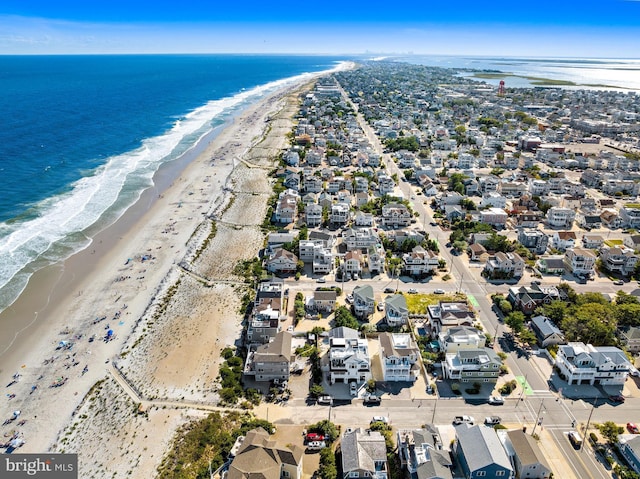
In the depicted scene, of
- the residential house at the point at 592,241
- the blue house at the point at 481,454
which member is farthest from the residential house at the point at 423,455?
the residential house at the point at 592,241

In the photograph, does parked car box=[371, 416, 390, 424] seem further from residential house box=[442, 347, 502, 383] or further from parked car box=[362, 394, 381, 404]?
residential house box=[442, 347, 502, 383]

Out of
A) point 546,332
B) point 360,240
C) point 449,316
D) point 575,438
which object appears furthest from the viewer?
point 360,240

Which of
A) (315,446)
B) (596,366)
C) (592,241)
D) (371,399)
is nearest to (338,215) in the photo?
(592,241)

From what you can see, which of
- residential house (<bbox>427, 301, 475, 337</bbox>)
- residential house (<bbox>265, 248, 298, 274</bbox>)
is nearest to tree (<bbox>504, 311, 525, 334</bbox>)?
residential house (<bbox>427, 301, 475, 337</bbox>)

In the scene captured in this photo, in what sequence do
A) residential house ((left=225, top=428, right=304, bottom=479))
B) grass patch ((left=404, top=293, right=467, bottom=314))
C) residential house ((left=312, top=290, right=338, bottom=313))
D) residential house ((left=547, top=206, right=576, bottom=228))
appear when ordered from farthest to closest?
residential house ((left=547, top=206, right=576, bottom=228))
grass patch ((left=404, top=293, right=467, bottom=314))
residential house ((left=312, top=290, right=338, bottom=313))
residential house ((left=225, top=428, right=304, bottom=479))

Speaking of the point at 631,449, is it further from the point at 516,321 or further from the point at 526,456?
the point at 516,321

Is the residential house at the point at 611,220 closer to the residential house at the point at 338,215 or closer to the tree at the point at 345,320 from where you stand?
the residential house at the point at 338,215

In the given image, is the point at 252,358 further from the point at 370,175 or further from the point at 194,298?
the point at 370,175

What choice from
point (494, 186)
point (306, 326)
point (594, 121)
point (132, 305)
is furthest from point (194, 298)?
point (594, 121)
